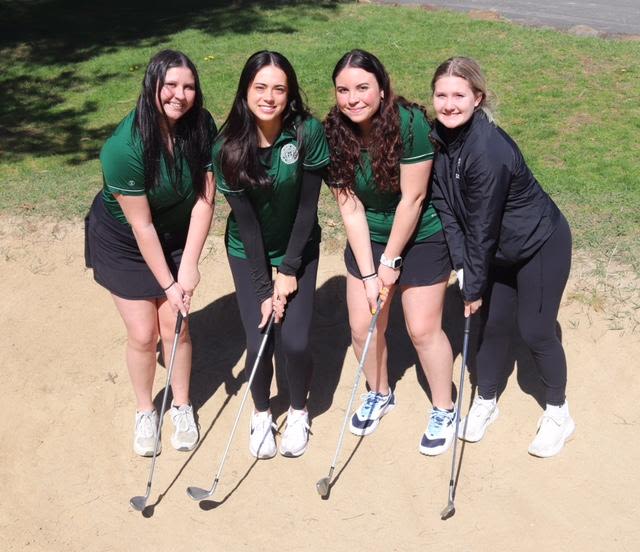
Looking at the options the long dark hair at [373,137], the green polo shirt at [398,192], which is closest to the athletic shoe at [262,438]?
the green polo shirt at [398,192]

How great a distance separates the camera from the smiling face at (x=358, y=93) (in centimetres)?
358

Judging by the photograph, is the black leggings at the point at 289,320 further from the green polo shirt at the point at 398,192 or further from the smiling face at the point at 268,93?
the smiling face at the point at 268,93

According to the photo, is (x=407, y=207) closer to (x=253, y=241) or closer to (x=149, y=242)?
(x=253, y=241)

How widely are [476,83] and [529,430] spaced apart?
192 centimetres

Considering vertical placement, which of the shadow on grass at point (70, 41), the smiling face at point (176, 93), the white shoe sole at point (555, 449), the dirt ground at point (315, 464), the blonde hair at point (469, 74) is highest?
the blonde hair at point (469, 74)

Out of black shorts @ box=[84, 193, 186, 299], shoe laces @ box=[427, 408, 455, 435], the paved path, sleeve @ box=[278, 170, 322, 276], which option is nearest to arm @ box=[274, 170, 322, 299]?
sleeve @ box=[278, 170, 322, 276]

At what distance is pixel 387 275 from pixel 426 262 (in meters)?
0.19

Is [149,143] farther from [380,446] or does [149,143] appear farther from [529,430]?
[529,430]

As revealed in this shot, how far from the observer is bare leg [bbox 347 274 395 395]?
4.19 metres

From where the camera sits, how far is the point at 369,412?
457 cm

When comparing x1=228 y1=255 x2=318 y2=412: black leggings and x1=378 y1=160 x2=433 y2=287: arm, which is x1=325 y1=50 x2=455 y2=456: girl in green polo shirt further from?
x1=228 y1=255 x2=318 y2=412: black leggings

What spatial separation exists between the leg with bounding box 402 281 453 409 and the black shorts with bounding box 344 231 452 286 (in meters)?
0.04

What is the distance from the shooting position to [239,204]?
3.79m

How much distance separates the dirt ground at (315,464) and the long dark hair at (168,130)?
148cm
